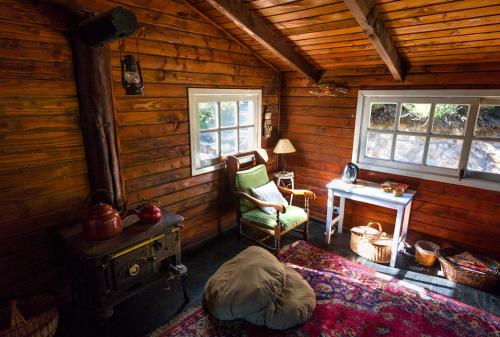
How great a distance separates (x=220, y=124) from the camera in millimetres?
3090

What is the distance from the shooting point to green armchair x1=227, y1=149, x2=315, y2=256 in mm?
2768

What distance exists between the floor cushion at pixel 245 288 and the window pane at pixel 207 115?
149 cm

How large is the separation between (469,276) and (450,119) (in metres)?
1.44

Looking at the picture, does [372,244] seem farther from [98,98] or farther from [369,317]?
[98,98]

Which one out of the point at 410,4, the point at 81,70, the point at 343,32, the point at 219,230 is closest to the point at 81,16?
the point at 81,70

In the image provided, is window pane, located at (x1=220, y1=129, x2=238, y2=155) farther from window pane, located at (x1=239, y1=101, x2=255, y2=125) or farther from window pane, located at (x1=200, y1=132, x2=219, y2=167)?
window pane, located at (x1=239, y1=101, x2=255, y2=125)

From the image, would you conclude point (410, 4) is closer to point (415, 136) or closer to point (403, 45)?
point (403, 45)

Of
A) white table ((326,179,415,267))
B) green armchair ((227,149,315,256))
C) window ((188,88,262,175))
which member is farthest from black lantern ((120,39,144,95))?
white table ((326,179,415,267))

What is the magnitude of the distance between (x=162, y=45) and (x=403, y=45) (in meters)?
2.02

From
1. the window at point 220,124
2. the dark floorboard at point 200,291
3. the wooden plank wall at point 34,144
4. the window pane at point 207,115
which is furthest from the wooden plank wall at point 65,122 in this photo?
the dark floorboard at point 200,291

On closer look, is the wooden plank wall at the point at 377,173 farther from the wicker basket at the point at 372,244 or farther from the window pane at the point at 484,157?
the wicker basket at the point at 372,244

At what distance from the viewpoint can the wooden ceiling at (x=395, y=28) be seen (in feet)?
6.22

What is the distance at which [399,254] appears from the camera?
118 inches

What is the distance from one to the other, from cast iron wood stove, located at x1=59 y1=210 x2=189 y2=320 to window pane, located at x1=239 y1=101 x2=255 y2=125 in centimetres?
165
